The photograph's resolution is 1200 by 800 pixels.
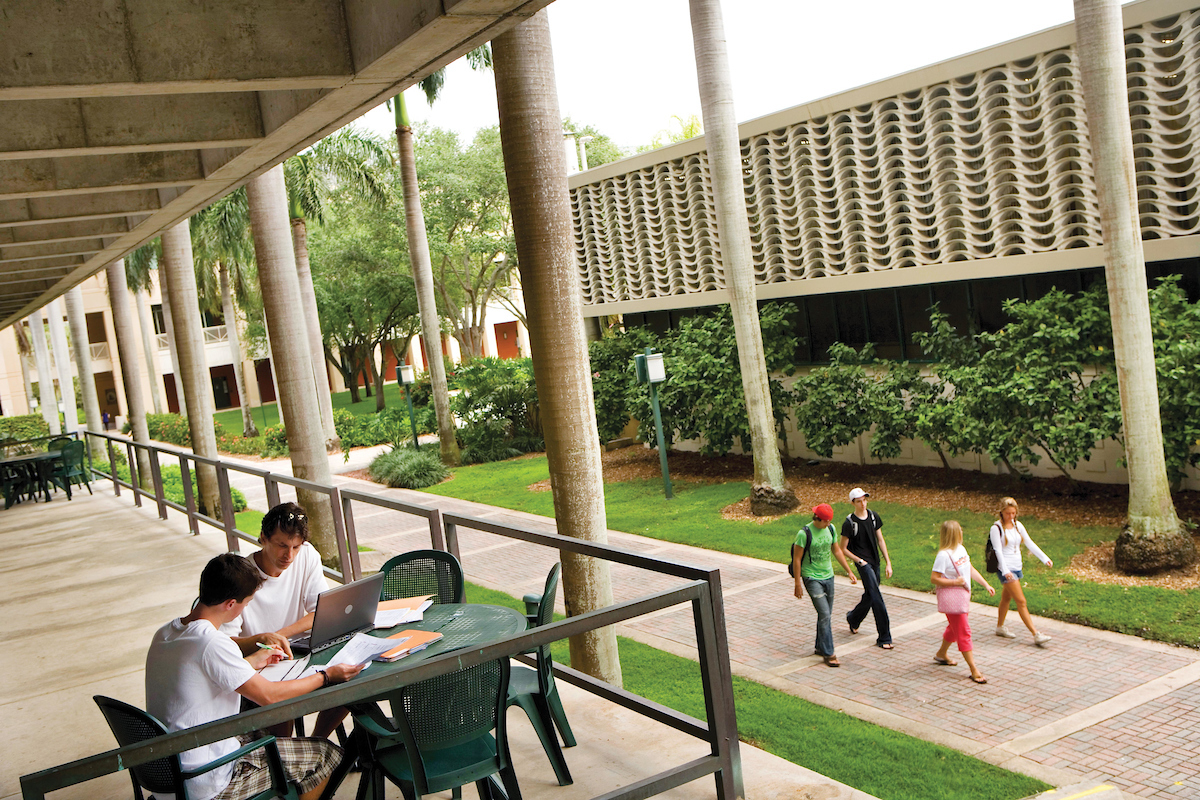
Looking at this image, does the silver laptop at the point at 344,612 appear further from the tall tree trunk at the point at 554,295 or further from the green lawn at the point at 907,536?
the green lawn at the point at 907,536

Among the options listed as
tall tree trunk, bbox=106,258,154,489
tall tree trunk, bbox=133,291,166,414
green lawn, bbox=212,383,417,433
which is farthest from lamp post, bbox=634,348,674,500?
tall tree trunk, bbox=133,291,166,414

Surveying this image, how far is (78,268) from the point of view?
1434 centimetres

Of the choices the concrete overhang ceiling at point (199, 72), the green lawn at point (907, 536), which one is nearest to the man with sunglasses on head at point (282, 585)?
the concrete overhang ceiling at point (199, 72)

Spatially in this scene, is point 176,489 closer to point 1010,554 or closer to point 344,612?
point 1010,554

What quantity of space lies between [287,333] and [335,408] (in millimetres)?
42185

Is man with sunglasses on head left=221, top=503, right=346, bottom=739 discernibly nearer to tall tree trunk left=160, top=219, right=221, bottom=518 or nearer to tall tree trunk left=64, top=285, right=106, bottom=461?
tall tree trunk left=160, top=219, right=221, bottom=518

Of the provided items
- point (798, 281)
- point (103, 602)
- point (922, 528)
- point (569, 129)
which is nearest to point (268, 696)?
point (103, 602)

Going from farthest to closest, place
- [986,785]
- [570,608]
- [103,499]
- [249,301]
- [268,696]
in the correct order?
[249,301], [103,499], [570,608], [986,785], [268,696]

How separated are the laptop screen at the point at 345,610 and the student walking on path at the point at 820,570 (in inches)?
217

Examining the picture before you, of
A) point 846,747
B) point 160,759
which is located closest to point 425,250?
point 846,747

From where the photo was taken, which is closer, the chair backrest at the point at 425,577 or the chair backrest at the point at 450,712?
the chair backrest at the point at 450,712

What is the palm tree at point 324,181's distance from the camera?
28.6m

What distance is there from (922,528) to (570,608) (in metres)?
7.94

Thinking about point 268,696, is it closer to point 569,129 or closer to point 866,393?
point 866,393
